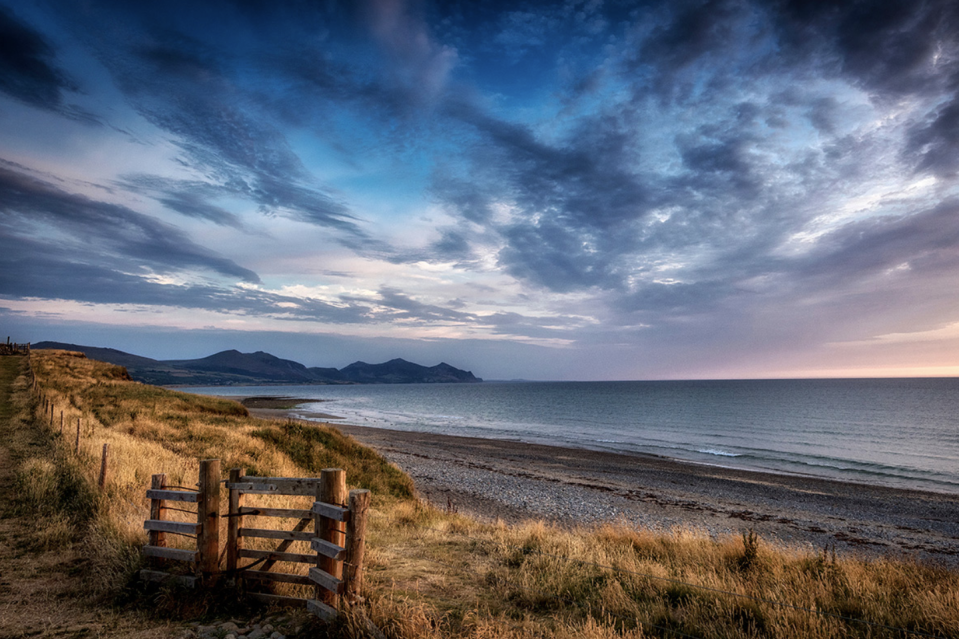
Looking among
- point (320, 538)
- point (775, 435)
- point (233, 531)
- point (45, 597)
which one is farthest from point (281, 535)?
point (775, 435)

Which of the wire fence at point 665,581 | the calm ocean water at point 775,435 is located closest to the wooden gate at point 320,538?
the wire fence at point 665,581

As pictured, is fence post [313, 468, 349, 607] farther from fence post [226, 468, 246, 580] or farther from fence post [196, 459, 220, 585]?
fence post [196, 459, 220, 585]

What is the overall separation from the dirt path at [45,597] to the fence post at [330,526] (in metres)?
1.78

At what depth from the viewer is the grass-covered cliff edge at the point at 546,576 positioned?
6223 mm

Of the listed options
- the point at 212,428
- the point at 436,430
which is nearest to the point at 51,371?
the point at 212,428

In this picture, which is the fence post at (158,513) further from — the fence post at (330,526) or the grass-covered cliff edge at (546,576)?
the fence post at (330,526)

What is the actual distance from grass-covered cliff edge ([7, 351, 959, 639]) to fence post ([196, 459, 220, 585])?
1.79ft

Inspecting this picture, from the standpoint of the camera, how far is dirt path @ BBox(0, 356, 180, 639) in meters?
5.57

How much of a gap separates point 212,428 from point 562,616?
19954mm

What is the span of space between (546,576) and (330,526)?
4.43 m

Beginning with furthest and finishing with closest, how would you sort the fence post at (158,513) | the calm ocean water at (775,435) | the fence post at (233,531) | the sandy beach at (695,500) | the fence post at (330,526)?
the calm ocean water at (775,435) → the sandy beach at (695,500) → the fence post at (158,513) → the fence post at (233,531) → the fence post at (330,526)

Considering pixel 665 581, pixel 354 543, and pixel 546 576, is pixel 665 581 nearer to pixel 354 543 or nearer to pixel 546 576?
pixel 546 576

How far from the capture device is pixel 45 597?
6.33 meters

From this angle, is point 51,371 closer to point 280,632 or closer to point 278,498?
point 278,498
